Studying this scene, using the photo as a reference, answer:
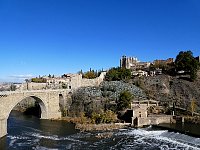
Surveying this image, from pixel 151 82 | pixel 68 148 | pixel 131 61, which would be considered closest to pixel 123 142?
pixel 68 148

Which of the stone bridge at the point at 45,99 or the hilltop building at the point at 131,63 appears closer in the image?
the stone bridge at the point at 45,99

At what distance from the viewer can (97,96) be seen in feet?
181

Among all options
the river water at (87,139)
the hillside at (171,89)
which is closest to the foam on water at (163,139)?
the river water at (87,139)

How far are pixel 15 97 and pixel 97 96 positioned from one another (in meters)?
16.2

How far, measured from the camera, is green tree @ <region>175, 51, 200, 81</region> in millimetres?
66875

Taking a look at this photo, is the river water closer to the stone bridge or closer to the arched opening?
the stone bridge

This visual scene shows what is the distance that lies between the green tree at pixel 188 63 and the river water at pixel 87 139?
27914 millimetres

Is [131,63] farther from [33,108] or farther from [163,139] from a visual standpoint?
[163,139]

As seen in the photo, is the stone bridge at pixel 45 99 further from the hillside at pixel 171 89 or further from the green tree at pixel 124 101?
the hillside at pixel 171 89

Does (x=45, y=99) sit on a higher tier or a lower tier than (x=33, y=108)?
higher

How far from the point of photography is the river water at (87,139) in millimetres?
33875

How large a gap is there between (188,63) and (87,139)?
39404 millimetres

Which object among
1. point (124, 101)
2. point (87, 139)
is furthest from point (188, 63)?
point (87, 139)

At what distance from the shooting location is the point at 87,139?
37062 millimetres
